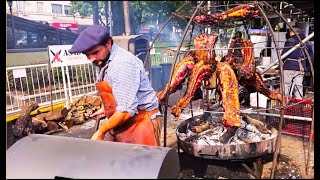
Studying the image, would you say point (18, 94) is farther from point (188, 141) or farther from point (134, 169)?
point (134, 169)

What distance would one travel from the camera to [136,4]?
109 feet

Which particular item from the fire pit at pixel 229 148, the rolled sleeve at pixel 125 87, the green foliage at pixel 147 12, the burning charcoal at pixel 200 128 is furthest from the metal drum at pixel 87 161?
the green foliage at pixel 147 12

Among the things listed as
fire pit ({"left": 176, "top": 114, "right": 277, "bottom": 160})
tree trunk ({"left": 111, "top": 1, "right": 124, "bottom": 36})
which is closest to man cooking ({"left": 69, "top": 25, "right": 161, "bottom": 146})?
fire pit ({"left": 176, "top": 114, "right": 277, "bottom": 160})

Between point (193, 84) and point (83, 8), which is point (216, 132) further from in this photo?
point (83, 8)

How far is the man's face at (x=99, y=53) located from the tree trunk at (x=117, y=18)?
81.1 feet

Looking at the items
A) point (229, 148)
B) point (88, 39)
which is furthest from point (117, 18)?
point (88, 39)

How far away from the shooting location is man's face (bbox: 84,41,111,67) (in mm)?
2732

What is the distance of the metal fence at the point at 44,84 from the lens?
784cm

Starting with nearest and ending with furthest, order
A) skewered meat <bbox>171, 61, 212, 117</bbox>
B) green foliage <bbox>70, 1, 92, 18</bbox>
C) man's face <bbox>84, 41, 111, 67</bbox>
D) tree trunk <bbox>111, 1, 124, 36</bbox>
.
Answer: man's face <bbox>84, 41, 111, 67</bbox> < skewered meat <bbox>171, 61, 212, 117</bbox> < tree trunk <bbox>111, 1, 124, 36</bbox> < green foliage <bbox>70, 1, 92, 18</bbox>

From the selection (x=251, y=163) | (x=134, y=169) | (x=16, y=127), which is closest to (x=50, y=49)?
(x=16, y=127)

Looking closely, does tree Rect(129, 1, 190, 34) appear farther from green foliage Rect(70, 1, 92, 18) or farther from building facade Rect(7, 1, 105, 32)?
building facade Rect(7, 1, 105, 32)

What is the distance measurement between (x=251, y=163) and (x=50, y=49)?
19.2ft

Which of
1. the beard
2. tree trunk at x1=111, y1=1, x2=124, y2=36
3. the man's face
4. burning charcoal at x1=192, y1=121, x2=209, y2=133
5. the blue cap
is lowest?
burning charcoal at x1=192, y1=121, x2=209, y2=133

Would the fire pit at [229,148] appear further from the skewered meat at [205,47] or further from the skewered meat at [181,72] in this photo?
the skewered meat at [205,47]
